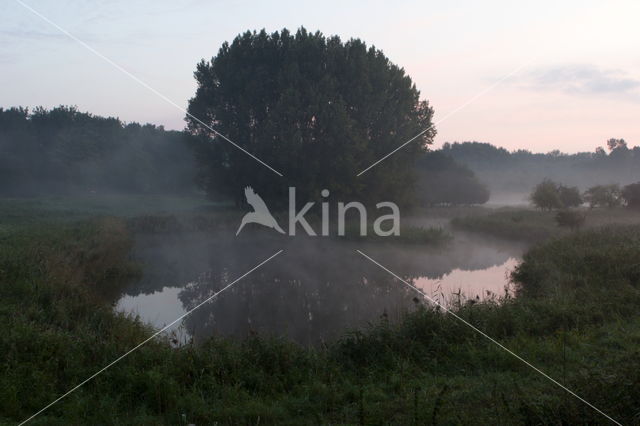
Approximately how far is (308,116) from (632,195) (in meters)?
16.5

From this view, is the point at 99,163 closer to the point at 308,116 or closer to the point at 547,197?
the point at 308,116

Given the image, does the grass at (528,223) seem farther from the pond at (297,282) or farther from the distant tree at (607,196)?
the distant tree at (607,196)

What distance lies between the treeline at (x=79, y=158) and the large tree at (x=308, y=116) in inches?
600

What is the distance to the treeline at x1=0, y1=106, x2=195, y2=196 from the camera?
145ft

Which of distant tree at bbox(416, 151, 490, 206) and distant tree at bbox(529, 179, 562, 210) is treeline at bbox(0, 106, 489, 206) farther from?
distant tree at bbox(529, 179, 562, 210)

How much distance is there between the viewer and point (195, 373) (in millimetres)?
5812

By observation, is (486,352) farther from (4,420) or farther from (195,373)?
(4,420)

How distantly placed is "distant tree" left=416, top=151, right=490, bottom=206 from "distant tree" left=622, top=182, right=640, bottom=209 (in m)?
14.1

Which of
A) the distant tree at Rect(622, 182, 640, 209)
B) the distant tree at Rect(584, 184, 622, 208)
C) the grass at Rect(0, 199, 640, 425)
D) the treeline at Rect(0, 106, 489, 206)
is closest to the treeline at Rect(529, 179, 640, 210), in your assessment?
the distant tree at Rect(584, 184, 622, 208)

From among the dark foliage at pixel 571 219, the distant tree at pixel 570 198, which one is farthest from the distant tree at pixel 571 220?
the distant tree at pixel 570 198

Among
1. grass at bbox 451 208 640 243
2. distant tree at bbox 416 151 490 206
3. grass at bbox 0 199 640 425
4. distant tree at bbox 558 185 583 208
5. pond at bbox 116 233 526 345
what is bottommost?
pond at bbox 116 233 526 345

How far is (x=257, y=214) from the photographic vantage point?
27.2 m

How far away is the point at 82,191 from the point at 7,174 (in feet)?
18.9

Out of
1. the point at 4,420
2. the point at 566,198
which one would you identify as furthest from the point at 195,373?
the point at 566,198
